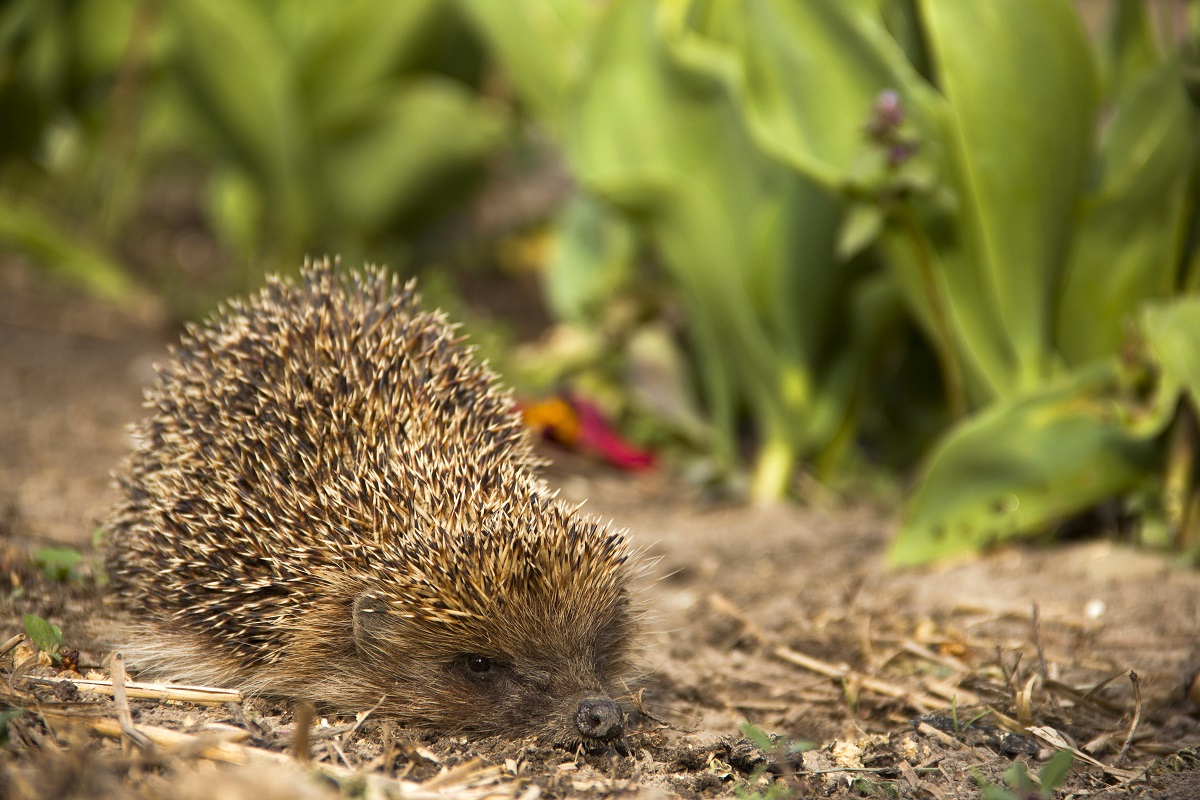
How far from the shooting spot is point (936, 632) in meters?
3.81

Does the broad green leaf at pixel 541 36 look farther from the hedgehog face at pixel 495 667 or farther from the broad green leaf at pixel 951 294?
the hedgehog face at pixel 495 667

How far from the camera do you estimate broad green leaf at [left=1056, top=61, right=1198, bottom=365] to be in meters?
4.20

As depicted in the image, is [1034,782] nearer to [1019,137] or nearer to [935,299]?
[935,299]

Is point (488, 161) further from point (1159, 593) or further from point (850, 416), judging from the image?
point (1159, 593)

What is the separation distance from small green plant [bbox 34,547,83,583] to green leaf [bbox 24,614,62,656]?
0.64m

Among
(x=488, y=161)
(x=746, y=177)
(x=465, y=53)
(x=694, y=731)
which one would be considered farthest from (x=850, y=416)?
(x=465, y=53)

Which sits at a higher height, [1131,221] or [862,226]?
[862,226]

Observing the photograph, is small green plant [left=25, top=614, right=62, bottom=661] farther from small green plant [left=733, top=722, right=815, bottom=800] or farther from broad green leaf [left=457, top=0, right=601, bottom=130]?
broad green leaf [left=457, top=0, right=601, bottom=130]

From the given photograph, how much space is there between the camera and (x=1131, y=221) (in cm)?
444

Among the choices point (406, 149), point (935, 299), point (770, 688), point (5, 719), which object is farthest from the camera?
point (406, 149)

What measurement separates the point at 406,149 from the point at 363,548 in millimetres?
5063

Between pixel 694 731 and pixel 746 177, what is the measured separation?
3030mm

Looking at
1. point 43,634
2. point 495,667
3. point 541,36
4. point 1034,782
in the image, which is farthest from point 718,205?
point 43,634

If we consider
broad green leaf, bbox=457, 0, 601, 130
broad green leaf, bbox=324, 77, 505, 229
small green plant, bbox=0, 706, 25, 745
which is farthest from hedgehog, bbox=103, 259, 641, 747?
broad green leaf, bbox=324, 77, 505, 229
